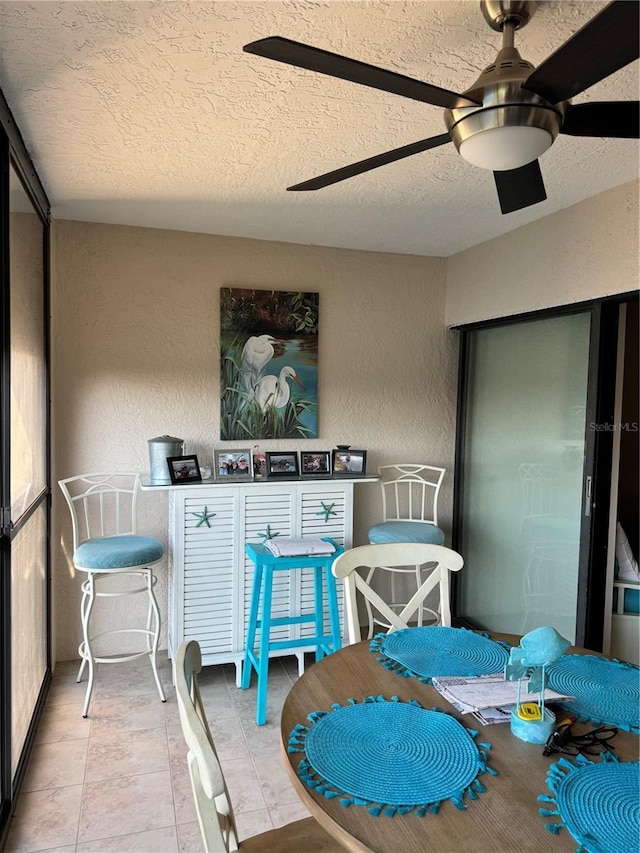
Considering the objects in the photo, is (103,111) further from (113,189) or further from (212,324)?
(212,324)

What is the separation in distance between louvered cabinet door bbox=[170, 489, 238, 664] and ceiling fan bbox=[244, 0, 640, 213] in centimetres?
212

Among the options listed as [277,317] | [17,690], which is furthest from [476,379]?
[17,690]

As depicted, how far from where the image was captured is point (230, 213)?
299 centimetres

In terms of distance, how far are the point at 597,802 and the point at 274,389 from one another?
2.73m

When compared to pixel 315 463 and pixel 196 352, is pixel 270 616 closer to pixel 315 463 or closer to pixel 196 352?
pixel 315 463

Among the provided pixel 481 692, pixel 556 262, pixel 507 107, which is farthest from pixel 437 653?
pixel 556 262

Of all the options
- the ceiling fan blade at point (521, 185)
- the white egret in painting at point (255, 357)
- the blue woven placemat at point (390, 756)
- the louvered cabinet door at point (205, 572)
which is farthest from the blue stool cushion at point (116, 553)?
the ceiling fan blade at point (521, 185)

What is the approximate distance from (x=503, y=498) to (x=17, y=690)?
2649 mm

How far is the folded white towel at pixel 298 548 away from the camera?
290 cm

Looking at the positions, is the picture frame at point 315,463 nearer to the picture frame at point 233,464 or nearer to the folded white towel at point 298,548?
the picture frame at point 233,464

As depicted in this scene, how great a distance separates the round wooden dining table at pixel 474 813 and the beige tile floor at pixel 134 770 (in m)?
1.06

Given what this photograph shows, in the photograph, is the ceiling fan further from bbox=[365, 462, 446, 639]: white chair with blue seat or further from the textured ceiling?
bbox=[365, 462, 446, 639]: white chair with blue seat

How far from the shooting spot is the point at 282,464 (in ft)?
11.3

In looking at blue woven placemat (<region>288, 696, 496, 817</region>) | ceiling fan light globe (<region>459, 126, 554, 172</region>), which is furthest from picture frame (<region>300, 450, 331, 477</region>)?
ceiling fan light globe (<region>459, 126, 554, 172</region>)
